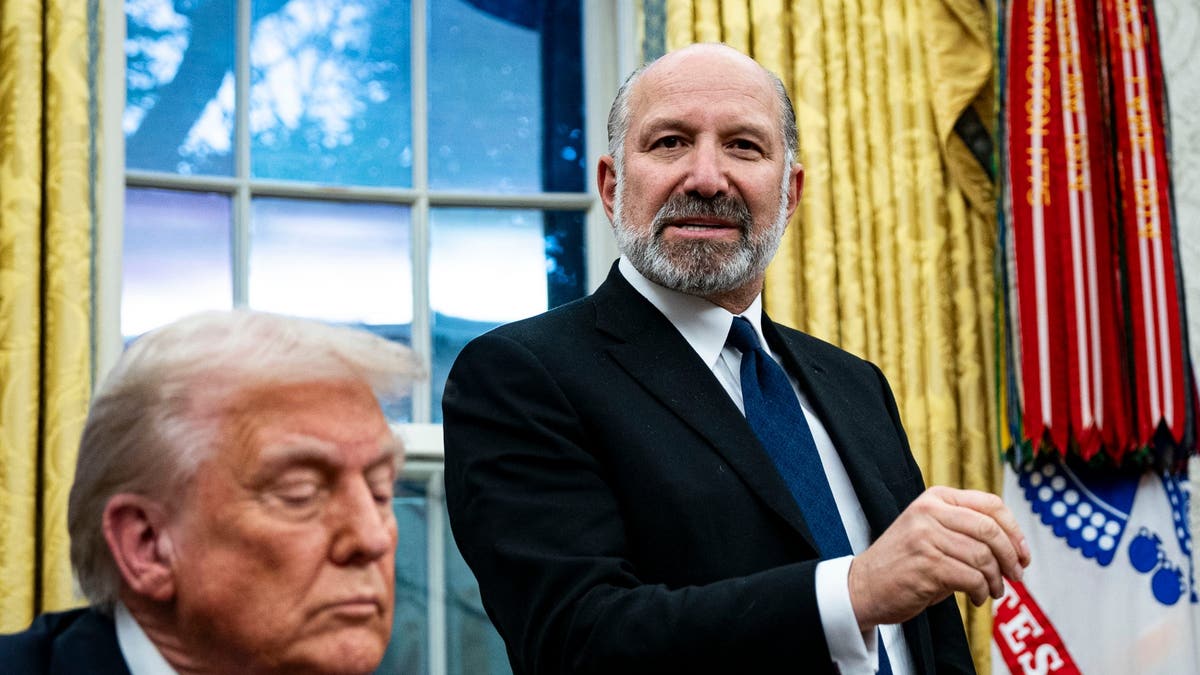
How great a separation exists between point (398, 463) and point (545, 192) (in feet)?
8.87

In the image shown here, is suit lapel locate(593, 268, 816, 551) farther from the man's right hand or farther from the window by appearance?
the window

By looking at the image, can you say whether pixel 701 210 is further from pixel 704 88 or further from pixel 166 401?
pixel 166 401

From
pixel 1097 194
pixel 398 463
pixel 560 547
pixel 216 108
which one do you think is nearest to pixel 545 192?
pixel 216 108

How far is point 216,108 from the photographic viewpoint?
361 centimetres

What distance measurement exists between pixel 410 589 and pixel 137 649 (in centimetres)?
237

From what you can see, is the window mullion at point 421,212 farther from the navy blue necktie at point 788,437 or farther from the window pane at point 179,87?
the navy blue necktie at point 788,437

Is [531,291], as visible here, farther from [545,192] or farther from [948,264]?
[948,264]

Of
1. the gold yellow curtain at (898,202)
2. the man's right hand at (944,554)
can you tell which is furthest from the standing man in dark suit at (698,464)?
the gold yellow curtain at (898,202)

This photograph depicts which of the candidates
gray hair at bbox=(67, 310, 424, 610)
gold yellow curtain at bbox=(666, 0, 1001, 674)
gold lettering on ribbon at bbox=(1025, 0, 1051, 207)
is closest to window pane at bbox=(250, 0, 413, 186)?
gold yellow curtain at bbox=(666, 0, 1001, 674)

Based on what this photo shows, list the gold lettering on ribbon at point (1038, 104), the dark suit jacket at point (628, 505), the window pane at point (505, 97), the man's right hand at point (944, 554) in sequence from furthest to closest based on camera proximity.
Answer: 1. the window pane at point (505, 97)
2. the gold lettering on ribbon at point (1038, 104)
3. the dark suit jacket at point (628, 505)
4. the man's right hand at point (944, 554)

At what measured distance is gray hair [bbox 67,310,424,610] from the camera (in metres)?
1.11

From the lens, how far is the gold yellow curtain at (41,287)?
290cm

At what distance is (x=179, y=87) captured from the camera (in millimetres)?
3574

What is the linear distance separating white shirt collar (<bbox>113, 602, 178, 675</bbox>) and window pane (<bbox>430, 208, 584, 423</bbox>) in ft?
8.31
